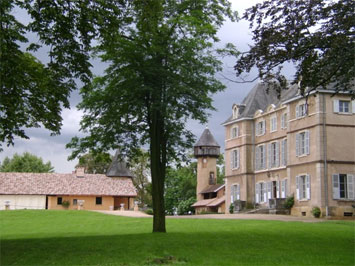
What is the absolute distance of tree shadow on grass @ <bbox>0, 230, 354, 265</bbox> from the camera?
40.5 ft

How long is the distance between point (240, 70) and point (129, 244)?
6.08 m

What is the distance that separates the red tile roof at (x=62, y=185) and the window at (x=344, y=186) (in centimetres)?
3002

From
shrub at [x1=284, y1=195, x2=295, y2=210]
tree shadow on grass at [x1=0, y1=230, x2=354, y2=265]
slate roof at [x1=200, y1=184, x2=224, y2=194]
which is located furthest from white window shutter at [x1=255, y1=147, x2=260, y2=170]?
tree shadow on grass at [x1=0, y1=230, x2=354, y2=265]

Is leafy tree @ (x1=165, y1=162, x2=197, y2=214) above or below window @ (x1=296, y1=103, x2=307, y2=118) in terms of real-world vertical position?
below

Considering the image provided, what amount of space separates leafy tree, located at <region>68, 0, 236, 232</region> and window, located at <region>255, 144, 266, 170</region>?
26.4 metres

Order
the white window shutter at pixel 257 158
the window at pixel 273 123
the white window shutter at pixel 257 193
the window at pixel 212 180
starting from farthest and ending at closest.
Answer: the window at pixel 212 180 < the white window shutter at pixel 257 158 < the white window shutter at pixel 257 193 < the window at pixel 273 123

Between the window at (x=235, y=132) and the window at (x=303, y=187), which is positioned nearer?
the window at (x=303, y=187)

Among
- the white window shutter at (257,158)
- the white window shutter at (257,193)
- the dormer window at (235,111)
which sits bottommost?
the white window shutter at (257,193)

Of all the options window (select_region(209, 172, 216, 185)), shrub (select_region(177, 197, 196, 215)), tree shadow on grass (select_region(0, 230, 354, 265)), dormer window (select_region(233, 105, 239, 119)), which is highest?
dormer window (select_region(233, 105, 239, 119))

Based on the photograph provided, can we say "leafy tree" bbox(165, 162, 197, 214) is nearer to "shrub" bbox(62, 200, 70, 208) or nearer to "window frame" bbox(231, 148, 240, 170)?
"shrub" bbox(62, 200, 70, 208)

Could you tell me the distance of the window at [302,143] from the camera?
39.4m

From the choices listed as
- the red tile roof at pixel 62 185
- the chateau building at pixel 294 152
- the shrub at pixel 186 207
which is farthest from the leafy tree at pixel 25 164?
the chateau building at pixel 294 152

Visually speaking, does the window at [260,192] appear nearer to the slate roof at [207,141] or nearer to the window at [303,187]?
the window at [303,187]

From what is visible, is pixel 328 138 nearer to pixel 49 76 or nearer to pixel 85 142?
pixel 85 142
